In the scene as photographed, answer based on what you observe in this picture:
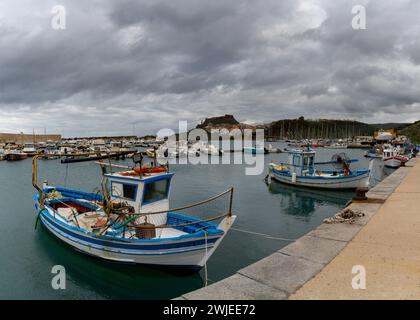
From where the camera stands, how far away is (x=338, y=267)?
6.04 metres

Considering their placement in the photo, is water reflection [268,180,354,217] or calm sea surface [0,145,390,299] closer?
calm sea surface [0,145,390,299]

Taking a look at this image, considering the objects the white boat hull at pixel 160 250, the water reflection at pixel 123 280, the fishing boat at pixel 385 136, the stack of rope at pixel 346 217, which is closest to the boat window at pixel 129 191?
the white boat hull at pixel 160 250

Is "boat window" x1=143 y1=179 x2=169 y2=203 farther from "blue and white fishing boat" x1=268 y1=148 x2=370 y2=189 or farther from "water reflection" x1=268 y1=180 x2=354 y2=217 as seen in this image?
"blue and white fishing boat" x1=268 y1=148 x2=370 y2=189

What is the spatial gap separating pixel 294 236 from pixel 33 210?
19126 millimetres

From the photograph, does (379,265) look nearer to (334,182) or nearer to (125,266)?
(125,266)

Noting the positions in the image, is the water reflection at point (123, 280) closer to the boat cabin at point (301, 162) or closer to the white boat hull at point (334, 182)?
the white boat hull at point (334, 182)

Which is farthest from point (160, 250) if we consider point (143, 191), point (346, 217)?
point (346, 217)

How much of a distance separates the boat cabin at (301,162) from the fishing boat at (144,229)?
2057cm

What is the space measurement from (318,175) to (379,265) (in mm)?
23953

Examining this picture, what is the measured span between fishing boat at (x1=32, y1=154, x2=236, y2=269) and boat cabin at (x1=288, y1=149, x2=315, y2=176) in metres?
20.6

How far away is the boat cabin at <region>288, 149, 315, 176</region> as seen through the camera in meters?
29.4

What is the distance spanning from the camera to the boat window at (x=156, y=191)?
11.2m

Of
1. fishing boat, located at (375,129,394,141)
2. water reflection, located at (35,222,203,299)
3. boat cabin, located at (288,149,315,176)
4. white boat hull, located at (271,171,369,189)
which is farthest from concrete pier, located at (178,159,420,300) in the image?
fishing boat, located at (375,129,394,141)
